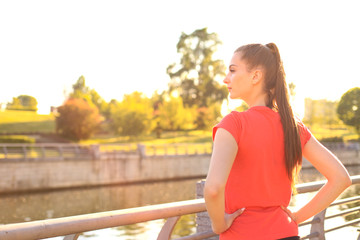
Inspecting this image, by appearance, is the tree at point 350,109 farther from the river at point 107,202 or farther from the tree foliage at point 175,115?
the river at point 107,202

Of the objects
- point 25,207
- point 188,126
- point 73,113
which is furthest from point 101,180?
point 188,126

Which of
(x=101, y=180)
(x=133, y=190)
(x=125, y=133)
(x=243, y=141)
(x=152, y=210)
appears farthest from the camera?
(x=125, y=133)

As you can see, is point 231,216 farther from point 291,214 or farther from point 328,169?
point 328,169

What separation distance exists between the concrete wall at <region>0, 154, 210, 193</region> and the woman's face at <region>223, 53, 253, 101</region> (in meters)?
30.3

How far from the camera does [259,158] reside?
68.2 inches

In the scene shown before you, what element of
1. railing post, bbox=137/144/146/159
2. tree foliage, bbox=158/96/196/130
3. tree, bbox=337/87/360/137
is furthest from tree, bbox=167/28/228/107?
railing post, bbox=137/144/146/159

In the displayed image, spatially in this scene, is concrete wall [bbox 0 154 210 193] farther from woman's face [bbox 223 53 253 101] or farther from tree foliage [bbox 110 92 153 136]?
woman's face [bbox 223 53 253 101]

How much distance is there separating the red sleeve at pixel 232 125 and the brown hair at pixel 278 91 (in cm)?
25

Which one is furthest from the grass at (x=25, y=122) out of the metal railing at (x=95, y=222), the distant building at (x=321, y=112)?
the metal railing at (x=95, y=222)

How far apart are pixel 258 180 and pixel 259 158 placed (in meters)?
0.09

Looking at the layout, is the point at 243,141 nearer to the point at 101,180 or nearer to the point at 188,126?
the point at 101,180

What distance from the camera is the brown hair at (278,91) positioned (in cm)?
182

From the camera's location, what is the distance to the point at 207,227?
11.8ft

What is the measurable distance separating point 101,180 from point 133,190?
11.3ft
